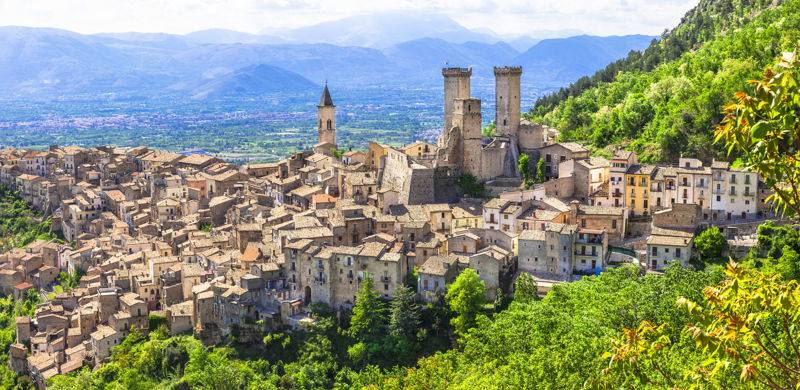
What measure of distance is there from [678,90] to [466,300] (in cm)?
3070

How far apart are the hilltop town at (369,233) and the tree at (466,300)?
1.61 meters

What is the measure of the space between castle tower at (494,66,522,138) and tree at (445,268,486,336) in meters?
18.2

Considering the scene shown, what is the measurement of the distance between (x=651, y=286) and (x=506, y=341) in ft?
20.7

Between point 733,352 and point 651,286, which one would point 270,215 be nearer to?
point 651,286

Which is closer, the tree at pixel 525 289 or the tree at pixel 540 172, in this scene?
the tree at pixel 525 289

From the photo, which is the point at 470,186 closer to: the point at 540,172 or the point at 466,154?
the point at 466,154

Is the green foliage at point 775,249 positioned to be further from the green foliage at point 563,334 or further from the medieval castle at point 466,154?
the medieval castle at point 466,154

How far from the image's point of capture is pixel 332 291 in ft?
142

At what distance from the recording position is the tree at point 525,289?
38.7m

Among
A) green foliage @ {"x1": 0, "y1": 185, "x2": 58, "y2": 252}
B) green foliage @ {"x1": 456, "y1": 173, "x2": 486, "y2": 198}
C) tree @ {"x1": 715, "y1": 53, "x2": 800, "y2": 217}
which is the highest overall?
tree @ {"x1": 715, "y1": 53, "x2": 800, "y2": 217}

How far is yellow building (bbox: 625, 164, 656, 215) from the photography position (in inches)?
1770

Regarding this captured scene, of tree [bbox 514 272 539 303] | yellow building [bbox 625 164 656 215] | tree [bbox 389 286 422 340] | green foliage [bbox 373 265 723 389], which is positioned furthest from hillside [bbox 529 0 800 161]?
tree [bbox 389 286 422 340]

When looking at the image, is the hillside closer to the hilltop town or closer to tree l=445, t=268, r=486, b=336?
the hilltop town

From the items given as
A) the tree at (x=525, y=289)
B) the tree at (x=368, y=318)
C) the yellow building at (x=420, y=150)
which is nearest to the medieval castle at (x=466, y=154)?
the yellow building at (x=420, y=150)
